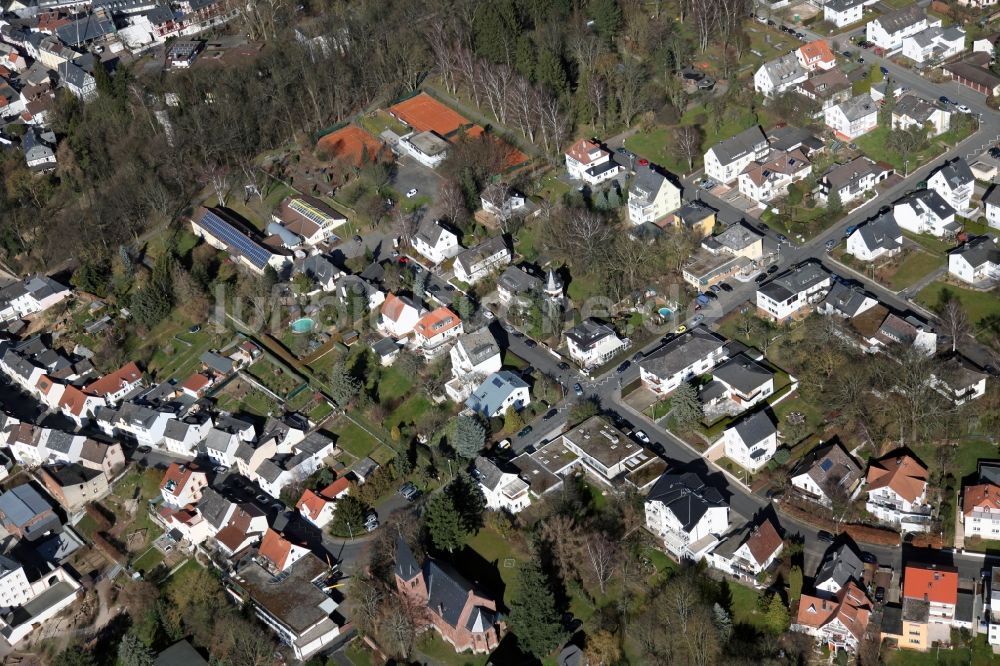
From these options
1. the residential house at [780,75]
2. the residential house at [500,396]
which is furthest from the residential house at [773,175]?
the residential house at [500,396]

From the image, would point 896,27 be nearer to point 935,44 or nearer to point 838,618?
point 935,44

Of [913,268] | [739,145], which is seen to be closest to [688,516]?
[913,268]

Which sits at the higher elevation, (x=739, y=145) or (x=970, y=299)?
(x=739, y=145)

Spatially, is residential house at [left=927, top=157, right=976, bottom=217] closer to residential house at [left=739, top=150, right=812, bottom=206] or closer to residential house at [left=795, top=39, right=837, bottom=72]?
residential house at [left=739, top=150, right=812, bottom=206]

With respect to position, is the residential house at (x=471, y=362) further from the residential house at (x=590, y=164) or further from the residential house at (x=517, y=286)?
the residential house at (x=590, y=164)

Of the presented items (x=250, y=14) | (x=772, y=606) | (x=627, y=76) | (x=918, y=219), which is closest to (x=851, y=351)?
(x=918, y=219)
